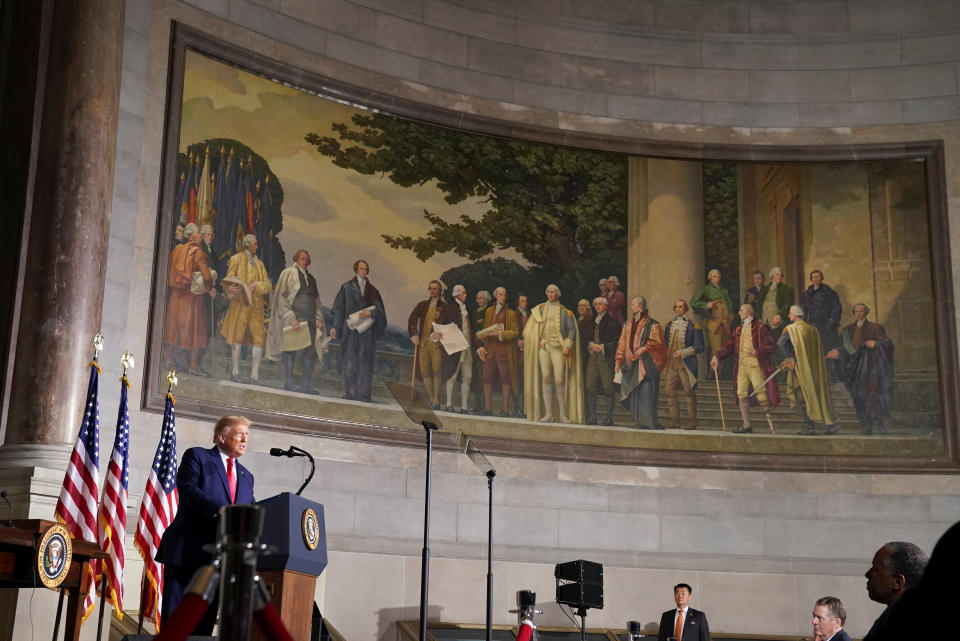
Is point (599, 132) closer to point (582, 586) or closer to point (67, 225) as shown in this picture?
point (582, 586)

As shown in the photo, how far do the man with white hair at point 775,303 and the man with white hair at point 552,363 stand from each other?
8.11 feet

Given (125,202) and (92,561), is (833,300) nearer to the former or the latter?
(125,202)

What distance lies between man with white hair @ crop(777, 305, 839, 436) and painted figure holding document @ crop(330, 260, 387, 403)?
5166 mm

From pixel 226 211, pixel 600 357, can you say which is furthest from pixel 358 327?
pixel 600 357

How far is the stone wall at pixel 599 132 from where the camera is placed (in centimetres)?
1165

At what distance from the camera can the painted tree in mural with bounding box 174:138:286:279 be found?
1184 centimetres

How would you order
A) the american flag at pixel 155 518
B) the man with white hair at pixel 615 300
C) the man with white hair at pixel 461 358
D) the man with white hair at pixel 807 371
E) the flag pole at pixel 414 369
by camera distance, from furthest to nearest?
the man with white hair at pixel 615 300 < the man with white hair at pixel 807 371 < the man with white hair at pixel 461 358 < the flag pole at pixel 414 369 < the american flag at pixel 155 518

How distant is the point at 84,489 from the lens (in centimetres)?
814

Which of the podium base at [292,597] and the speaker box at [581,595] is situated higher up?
the podium base at [292,597]

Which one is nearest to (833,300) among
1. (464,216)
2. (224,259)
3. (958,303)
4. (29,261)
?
(958,303)

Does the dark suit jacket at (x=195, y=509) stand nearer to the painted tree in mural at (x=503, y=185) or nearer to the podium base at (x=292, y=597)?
the podium base at (x=292, y=597)

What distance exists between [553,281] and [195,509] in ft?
28.9

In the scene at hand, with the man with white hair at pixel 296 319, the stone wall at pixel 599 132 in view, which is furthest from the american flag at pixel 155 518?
the man with white hair at pixel 296 319

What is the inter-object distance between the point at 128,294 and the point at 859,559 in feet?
28.7
